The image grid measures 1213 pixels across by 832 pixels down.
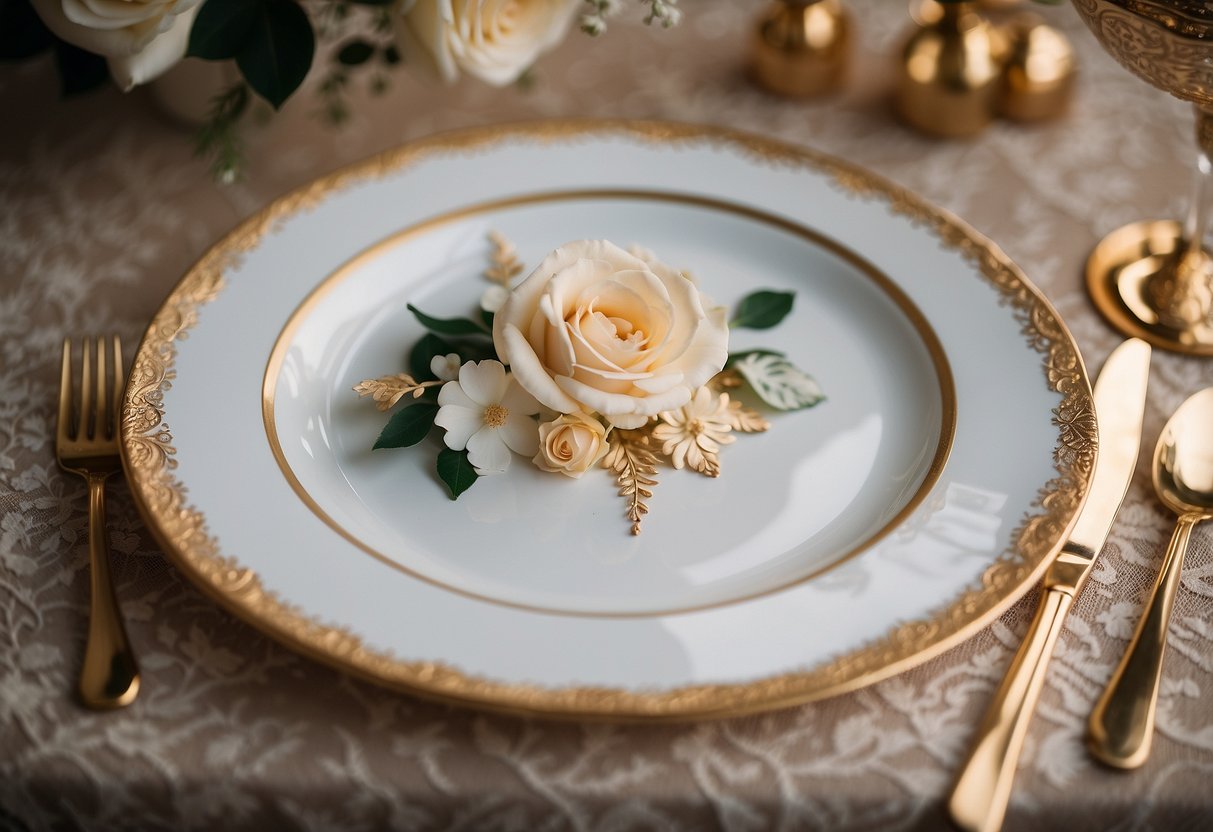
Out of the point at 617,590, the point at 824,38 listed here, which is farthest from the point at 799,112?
the point at 617,590

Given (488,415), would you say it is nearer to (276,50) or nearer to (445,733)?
(445,733)

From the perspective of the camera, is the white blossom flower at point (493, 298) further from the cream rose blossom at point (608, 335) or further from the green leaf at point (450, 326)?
the cream rose blossom at point (608, 335)

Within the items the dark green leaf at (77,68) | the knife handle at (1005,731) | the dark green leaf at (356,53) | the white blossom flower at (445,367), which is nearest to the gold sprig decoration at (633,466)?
the white blossom flower at (445,367)

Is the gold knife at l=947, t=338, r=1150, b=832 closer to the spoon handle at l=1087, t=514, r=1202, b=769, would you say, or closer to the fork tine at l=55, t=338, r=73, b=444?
the spoon handle at l=1087, t=514, r=1202, b=769

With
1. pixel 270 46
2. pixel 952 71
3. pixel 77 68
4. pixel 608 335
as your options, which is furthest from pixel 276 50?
pixel 952 71

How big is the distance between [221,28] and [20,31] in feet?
0.78

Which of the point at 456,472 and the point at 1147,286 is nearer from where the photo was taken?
the point at 456,472

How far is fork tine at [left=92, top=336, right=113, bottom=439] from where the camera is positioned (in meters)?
0.82

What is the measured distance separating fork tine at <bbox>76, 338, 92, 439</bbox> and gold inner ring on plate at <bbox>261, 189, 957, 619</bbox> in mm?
141

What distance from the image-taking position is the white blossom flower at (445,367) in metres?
0.83

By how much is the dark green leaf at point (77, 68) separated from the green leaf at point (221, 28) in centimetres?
16

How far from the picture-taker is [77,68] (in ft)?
3.35

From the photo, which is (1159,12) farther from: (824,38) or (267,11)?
(267,11)

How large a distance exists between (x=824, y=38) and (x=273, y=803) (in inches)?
37.4
